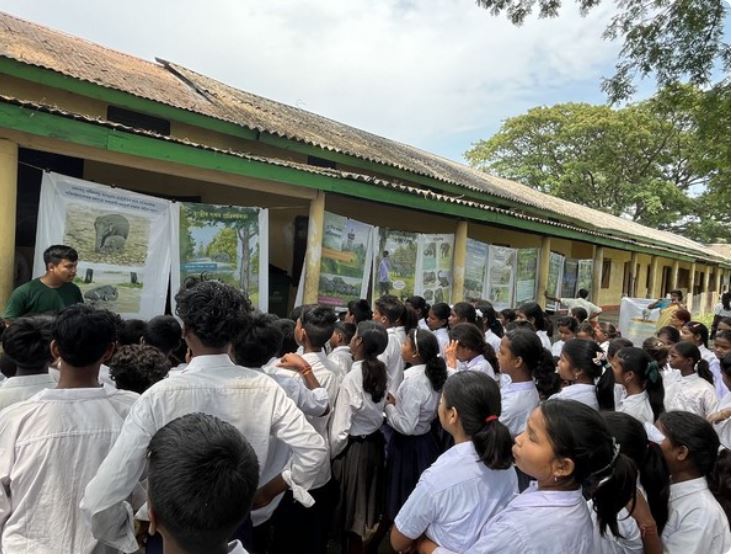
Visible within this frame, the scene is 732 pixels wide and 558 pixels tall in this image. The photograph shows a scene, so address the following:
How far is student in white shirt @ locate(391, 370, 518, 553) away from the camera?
5.95ft

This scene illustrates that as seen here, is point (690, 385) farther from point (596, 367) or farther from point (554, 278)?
point (554, 278)

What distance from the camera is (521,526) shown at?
4.98ft

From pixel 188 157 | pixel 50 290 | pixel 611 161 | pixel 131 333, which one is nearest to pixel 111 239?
pixel 50 290

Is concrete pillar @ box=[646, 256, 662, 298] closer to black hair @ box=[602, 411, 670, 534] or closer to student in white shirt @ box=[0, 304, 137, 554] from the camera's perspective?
black hair @ box=[602, 411, 670, 534]

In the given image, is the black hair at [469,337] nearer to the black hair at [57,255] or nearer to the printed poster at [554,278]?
the black hair at [57,255]

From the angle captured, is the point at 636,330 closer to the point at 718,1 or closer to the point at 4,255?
the point at 718,1

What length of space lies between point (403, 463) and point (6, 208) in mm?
3293

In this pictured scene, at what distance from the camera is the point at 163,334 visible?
9.82ft

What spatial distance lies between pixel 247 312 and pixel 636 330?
31.4 ft

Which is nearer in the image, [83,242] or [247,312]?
[247,312]

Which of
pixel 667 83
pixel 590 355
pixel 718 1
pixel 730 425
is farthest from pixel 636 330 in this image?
pixel 590 355

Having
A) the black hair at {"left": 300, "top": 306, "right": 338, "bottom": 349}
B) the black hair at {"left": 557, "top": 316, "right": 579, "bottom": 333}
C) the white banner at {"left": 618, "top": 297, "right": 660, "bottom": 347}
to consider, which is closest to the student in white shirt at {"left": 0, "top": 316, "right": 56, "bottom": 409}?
the black hair at {"left": 300, "top": 306, "right": 338, "bottom": 349}

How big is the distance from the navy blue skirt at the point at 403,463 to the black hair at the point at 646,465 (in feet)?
4.71

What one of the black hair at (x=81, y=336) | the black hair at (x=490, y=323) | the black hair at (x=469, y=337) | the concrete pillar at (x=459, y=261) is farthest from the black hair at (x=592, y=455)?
the concrete pillar at (x=459, y=261)
